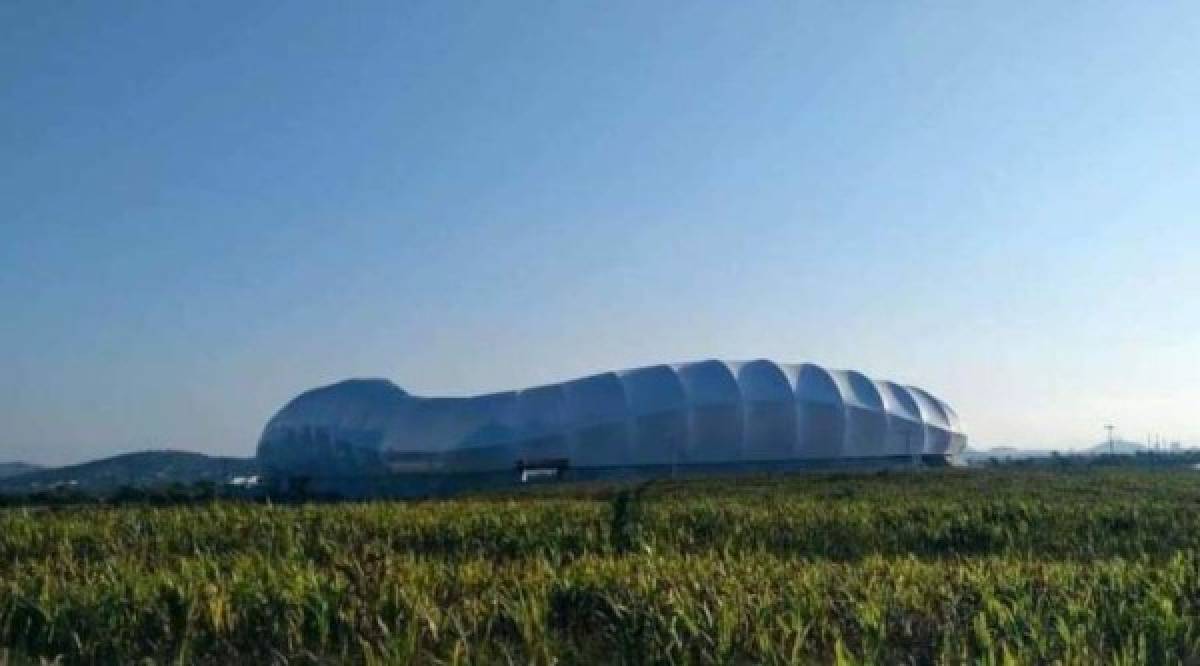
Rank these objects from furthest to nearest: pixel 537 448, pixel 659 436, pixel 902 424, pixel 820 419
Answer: pixel 902 424
pixel 820 419
pixel 659 436
pixel 537 448

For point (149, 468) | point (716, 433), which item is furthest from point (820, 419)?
point (149, 468)

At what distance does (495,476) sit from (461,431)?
3.12 m

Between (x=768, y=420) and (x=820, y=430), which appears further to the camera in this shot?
(x=820, y=430)

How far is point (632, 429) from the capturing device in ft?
219

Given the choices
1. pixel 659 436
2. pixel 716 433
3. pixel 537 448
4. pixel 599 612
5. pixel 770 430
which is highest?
pixel 770 430

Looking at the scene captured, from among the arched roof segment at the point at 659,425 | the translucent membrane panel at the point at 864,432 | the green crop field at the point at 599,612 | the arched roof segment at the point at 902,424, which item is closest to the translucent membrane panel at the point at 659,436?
the arched roof segment at the point at 659,425

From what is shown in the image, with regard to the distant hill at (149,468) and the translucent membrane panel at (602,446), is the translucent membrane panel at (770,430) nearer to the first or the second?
the translucent membrane panel at (602,446)

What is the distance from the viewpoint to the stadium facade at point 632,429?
2601 inches

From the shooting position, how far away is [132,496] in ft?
145

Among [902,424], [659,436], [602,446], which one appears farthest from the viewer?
[902,424]

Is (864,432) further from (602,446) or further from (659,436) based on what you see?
(602,446)

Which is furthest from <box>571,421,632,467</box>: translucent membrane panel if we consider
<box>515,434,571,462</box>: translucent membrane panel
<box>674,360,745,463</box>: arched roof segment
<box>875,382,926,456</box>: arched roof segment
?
<box>875,382,926,456</box>: arched roof segment

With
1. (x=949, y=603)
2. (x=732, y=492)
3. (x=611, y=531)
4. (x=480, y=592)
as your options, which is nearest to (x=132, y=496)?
(x=732, y=492)

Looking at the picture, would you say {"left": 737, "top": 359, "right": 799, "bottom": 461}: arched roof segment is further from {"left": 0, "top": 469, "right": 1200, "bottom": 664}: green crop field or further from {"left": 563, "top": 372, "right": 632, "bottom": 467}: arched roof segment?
{"left": 0, "top": 469, "right": 1200, "bottom": 664}: green crop field
